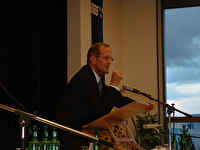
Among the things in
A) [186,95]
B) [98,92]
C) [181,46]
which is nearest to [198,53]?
[181,46]

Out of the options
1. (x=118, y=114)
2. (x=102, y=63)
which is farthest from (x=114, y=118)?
(x=102, y=63)

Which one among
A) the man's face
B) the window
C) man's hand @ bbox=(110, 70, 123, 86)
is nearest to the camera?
man's hand @ bbox=(110, 70, 123, 86)

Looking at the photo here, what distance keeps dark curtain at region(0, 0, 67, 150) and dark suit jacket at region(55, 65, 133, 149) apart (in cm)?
68

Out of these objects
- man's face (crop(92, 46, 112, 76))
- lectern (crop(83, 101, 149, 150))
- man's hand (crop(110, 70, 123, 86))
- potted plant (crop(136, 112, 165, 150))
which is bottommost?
potted plant (crop(136, 112, 165, 150))

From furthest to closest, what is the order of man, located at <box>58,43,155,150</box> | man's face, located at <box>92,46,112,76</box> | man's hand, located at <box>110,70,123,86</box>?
man's face, located at <box>92,46,112,76</box>, man's hand, located at <box>110,70,123,86</box>, man, located at <box>58,43,155,150</box>

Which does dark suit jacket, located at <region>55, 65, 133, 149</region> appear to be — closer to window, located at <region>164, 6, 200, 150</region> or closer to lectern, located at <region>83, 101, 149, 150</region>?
lectern, located at <region>83, 101, 149, 150</region>

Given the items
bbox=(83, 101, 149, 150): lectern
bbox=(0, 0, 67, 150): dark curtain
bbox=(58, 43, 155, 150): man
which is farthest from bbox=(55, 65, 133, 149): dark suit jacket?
bbox=(0, 0, 67, 150): dark curtain

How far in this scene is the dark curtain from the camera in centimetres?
374

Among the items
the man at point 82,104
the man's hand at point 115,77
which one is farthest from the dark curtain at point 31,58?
the man's hand at point 115,77

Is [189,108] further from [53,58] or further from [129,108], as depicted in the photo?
[129,108]

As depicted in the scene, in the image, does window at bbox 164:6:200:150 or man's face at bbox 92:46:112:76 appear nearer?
man's face at bbox 92:46:112:76

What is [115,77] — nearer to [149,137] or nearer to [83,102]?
[83,102]

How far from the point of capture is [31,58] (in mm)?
4152

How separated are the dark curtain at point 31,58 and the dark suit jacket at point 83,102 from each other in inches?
26.9
